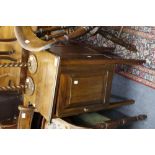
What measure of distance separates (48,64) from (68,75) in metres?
0.08

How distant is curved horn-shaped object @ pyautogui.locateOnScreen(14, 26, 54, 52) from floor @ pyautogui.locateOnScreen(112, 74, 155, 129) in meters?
0.45

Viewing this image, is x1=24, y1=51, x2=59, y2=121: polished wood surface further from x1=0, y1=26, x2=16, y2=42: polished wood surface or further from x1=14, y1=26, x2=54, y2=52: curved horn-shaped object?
x1=0, y1=26, x2=16, y2=42: polished wood surface

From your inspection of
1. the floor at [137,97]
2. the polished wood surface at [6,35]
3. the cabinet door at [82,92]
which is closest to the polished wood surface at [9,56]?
the polished wood surface at [6,35]

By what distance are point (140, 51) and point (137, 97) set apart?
0.65 feet

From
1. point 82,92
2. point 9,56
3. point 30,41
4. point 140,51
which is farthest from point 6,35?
point 140,51

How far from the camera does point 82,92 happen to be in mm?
1022

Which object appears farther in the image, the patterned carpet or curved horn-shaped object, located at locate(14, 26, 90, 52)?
the patterned carpet

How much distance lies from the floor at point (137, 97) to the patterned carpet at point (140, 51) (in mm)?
26

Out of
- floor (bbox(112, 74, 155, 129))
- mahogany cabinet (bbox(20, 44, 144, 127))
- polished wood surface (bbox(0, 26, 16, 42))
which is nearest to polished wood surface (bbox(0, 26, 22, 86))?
polished wood surface (bbox(0, 26, 16, 42))

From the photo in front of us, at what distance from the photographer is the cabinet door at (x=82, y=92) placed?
97cm

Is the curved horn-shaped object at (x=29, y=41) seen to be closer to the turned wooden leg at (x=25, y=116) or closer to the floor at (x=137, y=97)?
the turned wooden leg at (x=25, y=116)

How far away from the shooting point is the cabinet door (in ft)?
3.18

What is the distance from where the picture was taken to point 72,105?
1019mm
